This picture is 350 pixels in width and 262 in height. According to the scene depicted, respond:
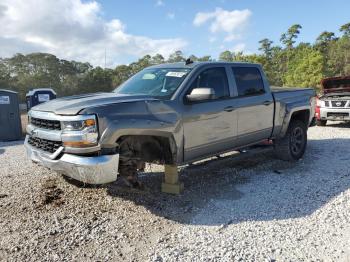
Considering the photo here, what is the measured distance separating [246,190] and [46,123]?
9.86ft

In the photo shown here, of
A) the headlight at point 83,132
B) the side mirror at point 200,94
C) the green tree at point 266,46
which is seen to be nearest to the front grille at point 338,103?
the side mirror at point 200,94

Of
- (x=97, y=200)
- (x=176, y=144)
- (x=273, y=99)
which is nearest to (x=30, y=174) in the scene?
(x=97, y=200)

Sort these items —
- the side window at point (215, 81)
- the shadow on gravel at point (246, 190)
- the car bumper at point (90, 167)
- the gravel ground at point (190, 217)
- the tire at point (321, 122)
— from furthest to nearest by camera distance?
the tire at point (321, 122) < the side window at point (215, 81) < the shadow on gravel at point (246, 190) < the car bumper at point (90, 167) < the gravel ground at point (190, 217)

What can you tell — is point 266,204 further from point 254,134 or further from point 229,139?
point 254,134

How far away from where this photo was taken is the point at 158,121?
4.38 m

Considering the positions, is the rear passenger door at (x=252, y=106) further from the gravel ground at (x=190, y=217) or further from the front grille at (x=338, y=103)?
the front grille at (x=338, y=103)

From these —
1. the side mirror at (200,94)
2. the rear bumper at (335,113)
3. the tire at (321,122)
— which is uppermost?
the side mirror at (200,94)

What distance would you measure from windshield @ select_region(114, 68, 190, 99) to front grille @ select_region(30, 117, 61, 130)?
1285 mm

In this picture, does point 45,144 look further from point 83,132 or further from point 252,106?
point 252,106

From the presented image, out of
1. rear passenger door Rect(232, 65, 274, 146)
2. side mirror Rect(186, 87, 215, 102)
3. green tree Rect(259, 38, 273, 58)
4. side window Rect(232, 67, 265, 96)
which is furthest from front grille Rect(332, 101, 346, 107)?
green tree Rect(259, 38, 273, 58)

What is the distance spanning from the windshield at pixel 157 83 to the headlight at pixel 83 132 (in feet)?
3.89

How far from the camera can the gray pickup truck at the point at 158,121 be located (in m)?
3.90

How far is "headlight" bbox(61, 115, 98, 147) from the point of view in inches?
151

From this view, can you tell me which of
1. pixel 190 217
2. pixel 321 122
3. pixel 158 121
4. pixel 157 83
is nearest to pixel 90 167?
pixel 158 121
